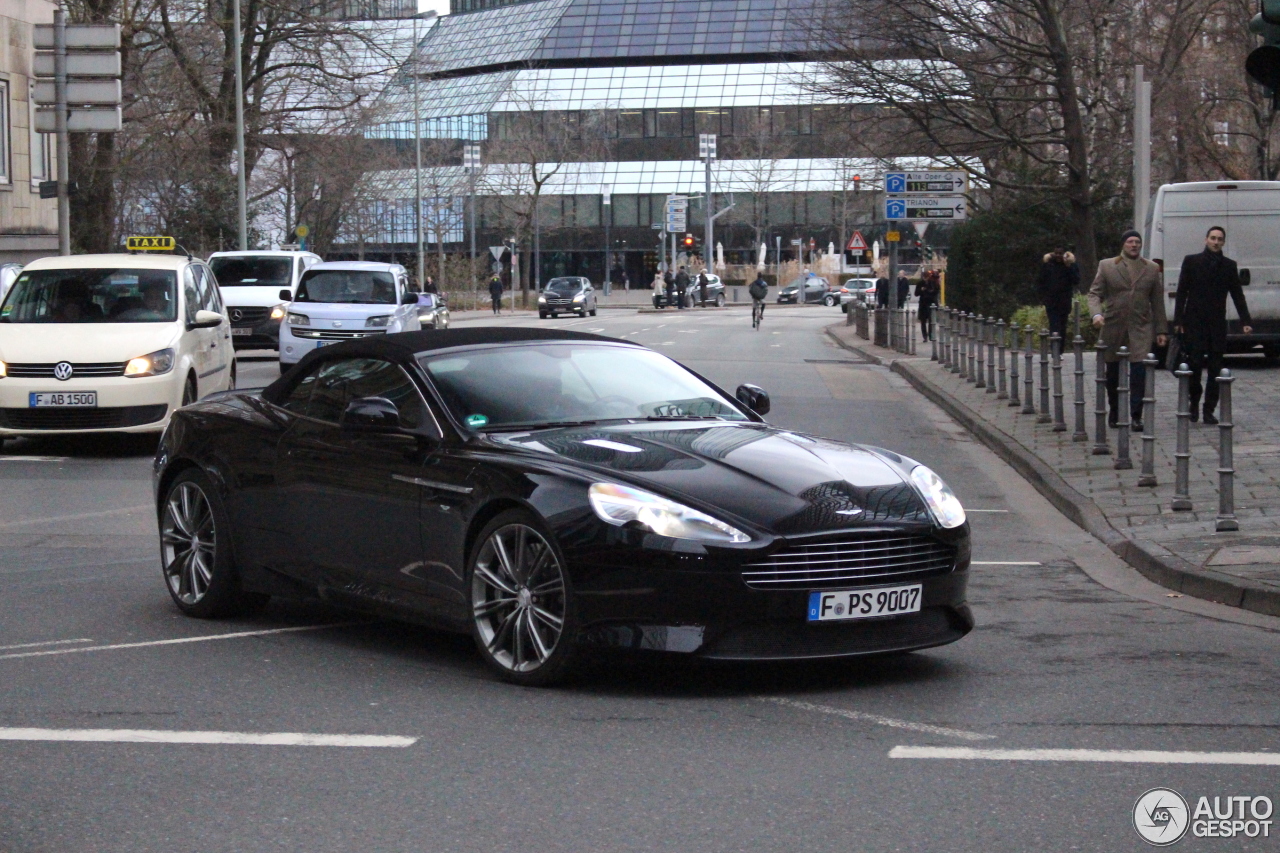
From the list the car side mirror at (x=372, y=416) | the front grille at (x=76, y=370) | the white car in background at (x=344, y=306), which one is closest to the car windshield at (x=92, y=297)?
the front grille at (x=76, y=370)

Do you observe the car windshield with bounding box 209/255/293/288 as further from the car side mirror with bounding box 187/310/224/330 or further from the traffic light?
the traffic light

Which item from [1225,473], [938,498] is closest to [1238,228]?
[1225,473]

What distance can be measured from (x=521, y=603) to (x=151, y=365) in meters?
9.83

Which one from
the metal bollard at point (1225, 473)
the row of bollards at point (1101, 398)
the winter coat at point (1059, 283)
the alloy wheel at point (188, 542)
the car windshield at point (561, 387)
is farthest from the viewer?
the winter coat at point (1059, 283)

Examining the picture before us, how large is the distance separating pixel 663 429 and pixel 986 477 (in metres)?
8.00

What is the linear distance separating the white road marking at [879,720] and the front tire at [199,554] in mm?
2926

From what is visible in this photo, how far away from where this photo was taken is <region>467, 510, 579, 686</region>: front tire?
6.41 metres

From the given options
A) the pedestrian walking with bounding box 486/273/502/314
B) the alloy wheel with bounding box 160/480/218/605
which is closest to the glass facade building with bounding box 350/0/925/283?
the pedestrian walking with bounding box 486/273/502/314

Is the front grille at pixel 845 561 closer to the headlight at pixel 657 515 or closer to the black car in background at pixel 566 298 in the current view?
the headlight at pixel 657 515

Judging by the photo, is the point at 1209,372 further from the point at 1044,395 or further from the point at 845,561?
the point at 845,561

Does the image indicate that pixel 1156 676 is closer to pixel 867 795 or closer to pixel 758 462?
pixel 758 462

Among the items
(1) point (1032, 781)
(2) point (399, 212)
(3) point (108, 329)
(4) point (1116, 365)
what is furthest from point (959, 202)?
(2) point (399, 212)

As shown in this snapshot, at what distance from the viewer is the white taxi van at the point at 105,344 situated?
15.1m

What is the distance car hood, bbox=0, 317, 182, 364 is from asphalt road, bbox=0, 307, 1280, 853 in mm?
6118
